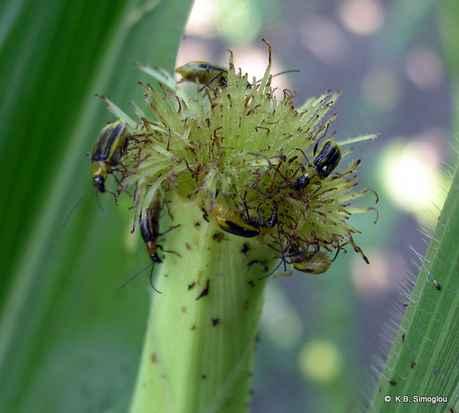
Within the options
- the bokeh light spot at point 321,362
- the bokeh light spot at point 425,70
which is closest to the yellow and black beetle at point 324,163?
the bokeh light spot at point 321,362

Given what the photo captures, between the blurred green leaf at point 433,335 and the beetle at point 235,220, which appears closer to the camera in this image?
the blurred green leaf at point 433,335

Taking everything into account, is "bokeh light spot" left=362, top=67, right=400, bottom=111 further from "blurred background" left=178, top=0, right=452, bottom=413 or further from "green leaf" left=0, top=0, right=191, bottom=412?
"green leaf" left=0, top=0, right=191, bottom=412

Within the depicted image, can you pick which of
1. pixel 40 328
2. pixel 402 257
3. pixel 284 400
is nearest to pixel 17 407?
pixel 40 328

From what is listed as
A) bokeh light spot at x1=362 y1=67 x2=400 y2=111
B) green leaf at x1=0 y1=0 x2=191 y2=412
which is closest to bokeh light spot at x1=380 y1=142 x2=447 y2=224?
bokeh light spot at x1=362 y1=67 x2=400 y2=111

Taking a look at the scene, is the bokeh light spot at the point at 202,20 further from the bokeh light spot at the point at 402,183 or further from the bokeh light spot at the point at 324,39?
the bokeh light spot at the point at 324,39

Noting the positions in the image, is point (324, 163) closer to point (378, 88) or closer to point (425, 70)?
point (378, 88)
